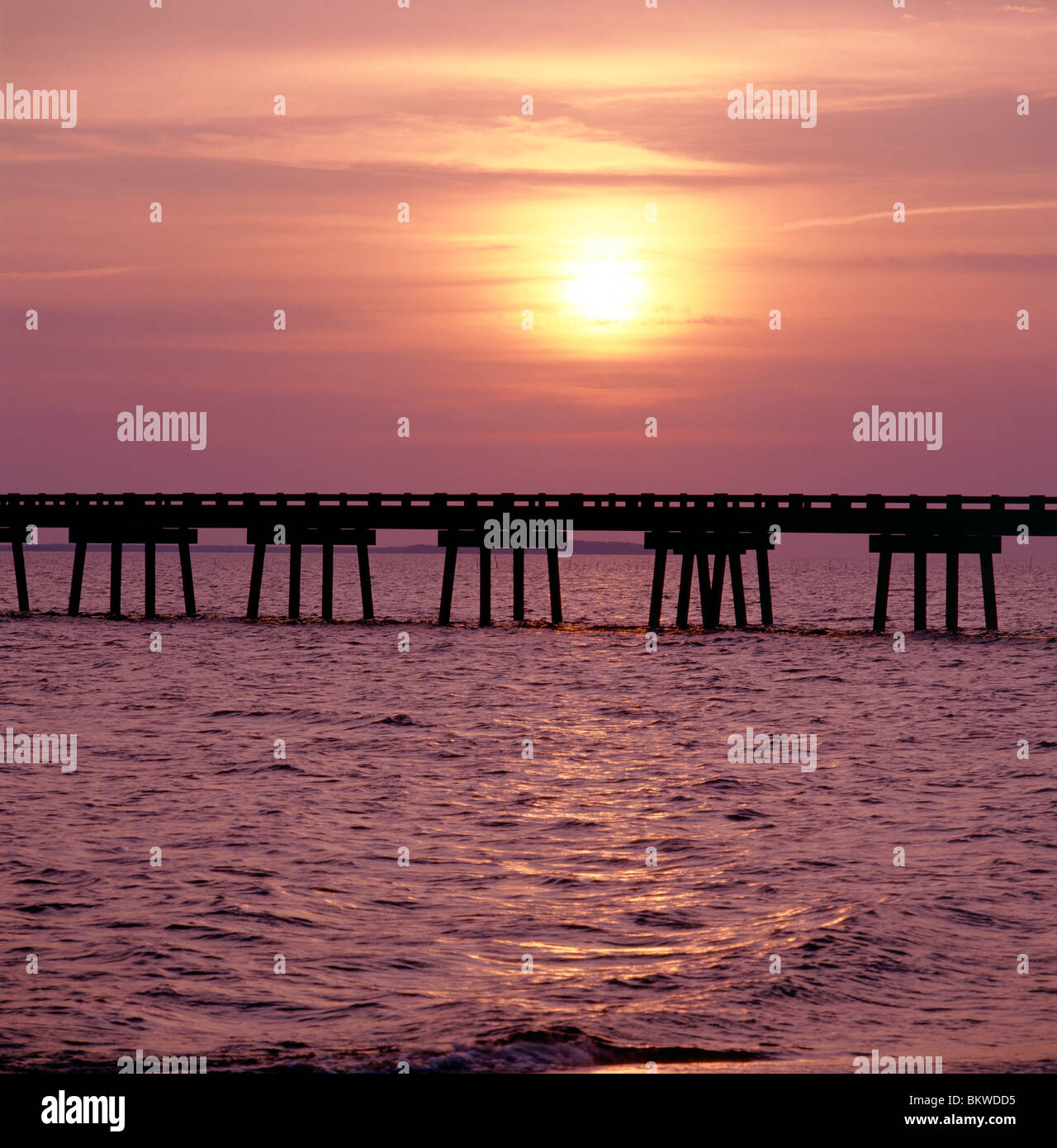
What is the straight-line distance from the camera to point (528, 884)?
13.1 metres

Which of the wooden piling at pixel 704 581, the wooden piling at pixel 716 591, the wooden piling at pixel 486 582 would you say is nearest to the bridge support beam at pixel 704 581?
the wooden piling at pixel 704 581

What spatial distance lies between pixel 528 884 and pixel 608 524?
92.1ft

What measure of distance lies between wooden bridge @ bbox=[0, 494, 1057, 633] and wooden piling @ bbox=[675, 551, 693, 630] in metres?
0.10

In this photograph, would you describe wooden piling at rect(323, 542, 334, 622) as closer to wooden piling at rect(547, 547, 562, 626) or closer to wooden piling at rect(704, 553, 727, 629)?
wooden piling at rect(547, 547, 562, 626)

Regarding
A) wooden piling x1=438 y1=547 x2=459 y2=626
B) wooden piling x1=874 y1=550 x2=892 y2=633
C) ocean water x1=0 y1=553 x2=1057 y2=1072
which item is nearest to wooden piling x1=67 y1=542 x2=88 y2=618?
wooden piling x1=438 y1=547 x2=459 y2=626

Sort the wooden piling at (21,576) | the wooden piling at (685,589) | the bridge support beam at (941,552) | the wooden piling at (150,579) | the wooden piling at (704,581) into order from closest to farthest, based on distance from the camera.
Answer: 1. the bridge support beam at (941,552)
2. the wooden piling at (685,589)
3. the wooden piling at (704,581)
4. the wooden piling at (150,579)
5. the wooden piling at (21,576)

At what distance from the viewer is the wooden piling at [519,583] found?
43.9 meters

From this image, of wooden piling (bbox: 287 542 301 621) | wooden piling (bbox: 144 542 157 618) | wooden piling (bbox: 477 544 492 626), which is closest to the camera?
wooden piling (bbox: 477 544 492 626)

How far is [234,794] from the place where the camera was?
1805 centimetres

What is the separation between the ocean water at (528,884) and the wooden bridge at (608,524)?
28.9ft

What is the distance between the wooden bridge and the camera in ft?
128

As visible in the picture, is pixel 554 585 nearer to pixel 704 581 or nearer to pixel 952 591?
pixel 704 581

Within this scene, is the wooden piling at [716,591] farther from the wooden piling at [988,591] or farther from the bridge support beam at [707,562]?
the wooden piling at [988,591]

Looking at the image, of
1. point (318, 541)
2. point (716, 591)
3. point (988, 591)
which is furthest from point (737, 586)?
point (318, 541)
